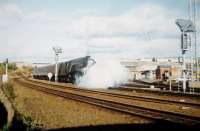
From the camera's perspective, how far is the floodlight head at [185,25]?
122 ft

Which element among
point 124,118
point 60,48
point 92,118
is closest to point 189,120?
point 124,118

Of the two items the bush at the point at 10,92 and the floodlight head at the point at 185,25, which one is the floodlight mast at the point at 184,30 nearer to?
the floodlight head at the point at 185,25

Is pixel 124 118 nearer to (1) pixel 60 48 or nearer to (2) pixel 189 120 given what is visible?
(2) pixel 189 120

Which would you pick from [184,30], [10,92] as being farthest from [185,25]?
[10,92]

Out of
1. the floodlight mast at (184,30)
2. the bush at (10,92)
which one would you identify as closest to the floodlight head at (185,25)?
the floodlight mast at (184,30)

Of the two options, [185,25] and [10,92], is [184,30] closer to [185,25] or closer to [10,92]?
[185,25]

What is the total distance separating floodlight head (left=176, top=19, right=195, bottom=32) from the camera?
37188mm

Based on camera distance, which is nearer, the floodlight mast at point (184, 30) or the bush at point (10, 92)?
the bush at point (10, 92)

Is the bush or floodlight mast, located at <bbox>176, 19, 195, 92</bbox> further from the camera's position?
floodlight mast, located at <bbox>176, 19, 195, 92</bbox>

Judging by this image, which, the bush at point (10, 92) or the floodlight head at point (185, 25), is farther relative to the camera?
the floodlight head at point (185, 25)

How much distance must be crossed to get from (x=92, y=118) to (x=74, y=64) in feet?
93.4

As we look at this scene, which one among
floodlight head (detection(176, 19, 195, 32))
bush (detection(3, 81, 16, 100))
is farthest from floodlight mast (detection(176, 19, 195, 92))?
bush (detection(3, 81, 16, 100))

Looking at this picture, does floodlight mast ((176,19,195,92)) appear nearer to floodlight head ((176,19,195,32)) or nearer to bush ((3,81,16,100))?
floodlight head ((176,19,195,32))

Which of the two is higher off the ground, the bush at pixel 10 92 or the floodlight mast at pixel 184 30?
the floodlight mast at pixel 184 30
